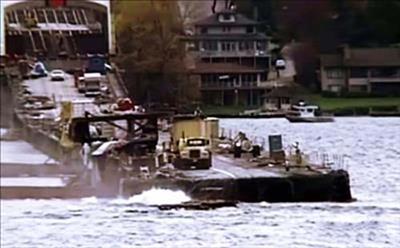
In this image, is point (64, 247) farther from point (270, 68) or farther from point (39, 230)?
point (270, 68)

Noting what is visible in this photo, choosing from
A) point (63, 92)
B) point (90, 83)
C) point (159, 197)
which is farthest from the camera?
point (159, 197)

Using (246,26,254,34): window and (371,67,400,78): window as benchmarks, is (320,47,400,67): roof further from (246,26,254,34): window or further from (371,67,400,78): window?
(246,26,254,34): window

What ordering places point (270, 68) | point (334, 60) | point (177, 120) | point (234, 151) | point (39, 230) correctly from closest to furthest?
point (334, 60) < point (270, 68) < point (177, 120) < point (39, 230) < point (234, 151)

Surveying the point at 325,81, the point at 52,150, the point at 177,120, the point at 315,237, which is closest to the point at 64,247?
the point at 52,150

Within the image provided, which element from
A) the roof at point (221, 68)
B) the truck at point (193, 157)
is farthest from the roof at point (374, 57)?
the truck at point (193, 157)

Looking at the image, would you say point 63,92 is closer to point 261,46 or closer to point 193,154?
point 261,46

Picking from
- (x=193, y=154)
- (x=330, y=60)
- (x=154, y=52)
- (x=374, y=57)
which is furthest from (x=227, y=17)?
(x=193, y=154)
